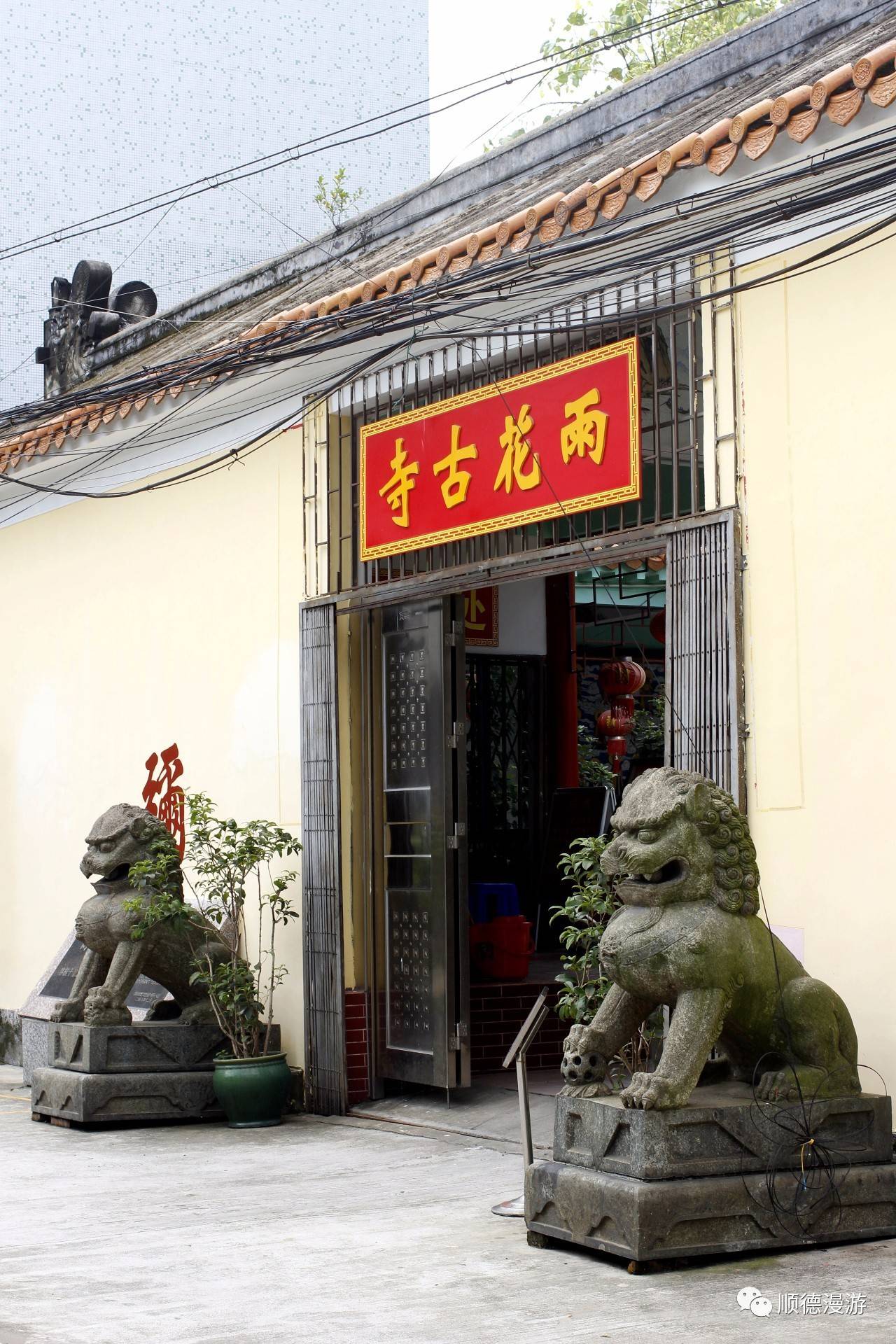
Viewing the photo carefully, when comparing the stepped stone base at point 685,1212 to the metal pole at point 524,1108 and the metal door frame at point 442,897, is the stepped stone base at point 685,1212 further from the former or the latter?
the metal door frame at point 442,897

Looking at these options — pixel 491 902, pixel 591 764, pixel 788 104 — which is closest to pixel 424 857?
pixel 491 902

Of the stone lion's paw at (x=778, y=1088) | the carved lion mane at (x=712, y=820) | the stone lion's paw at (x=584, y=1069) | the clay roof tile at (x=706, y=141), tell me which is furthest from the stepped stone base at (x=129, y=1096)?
the clay roof tile at (x=706, y=141)

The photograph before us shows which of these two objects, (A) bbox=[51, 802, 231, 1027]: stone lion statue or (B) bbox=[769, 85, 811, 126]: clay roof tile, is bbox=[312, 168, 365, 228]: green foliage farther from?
(B) bbox=[769, 85, 811, 126]: clay roof tile

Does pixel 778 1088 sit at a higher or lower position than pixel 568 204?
lower

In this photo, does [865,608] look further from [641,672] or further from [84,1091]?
[641,672]

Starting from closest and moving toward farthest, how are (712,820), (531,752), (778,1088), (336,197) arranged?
(778,1088) → (712,820) → (531,752) → (336,197)

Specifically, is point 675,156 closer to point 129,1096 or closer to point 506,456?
point 506,456

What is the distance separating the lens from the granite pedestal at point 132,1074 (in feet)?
27.7

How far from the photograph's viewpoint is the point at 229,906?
28.6 feet

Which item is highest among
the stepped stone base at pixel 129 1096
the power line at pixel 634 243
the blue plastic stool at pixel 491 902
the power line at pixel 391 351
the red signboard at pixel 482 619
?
the power line at pixel 634 243

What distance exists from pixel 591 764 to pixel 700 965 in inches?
373

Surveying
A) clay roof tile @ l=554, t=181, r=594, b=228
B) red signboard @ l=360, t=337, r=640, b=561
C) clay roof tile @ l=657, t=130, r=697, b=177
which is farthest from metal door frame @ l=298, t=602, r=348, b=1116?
clay roof tile @ l=657, t=130, r=697, b=177

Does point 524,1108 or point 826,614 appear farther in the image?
point 826,614

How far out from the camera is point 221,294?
12750 millimetres
